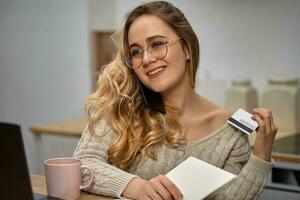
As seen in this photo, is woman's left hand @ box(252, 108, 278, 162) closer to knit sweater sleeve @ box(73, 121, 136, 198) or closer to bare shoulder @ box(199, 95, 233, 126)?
bare shoulder @ box(199, 95, 233, 126)

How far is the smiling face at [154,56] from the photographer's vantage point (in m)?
1.42

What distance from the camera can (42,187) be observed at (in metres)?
1.31

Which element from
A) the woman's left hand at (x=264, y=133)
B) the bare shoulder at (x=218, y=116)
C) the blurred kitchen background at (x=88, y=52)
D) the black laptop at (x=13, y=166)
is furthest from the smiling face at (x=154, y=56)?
the blurred kitchen background at (x=88, y=52)

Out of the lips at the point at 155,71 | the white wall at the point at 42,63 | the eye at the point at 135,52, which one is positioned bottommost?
the white wall at the point at 42,63

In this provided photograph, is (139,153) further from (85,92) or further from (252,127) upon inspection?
(85,92)

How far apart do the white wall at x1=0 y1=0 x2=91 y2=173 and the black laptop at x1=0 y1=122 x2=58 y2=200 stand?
7.51 feet

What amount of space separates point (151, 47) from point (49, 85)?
7.09 ft

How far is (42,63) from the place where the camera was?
3414 millimetres

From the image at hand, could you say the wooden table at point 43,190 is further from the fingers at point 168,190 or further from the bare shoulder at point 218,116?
the bare shoulder at point 218,116

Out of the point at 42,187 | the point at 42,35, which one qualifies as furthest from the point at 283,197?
the point at 42,35

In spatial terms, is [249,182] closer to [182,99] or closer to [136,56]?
[182,99]

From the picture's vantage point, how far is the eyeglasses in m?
1.42

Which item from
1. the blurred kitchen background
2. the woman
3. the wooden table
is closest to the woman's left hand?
the woman

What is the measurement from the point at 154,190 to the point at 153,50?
43cm
